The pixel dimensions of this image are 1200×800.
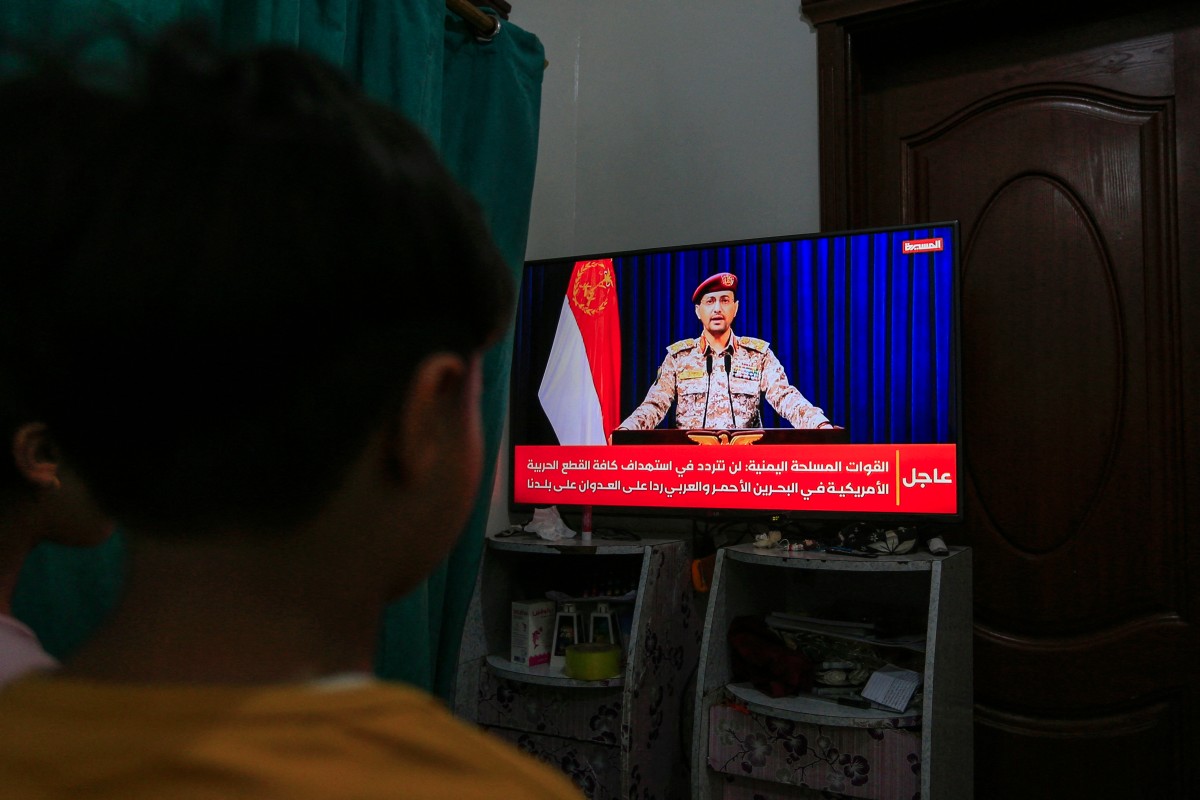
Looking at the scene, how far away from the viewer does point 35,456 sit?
64cm

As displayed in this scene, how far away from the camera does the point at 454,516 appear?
0.47 metres

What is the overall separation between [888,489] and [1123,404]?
27.3 inches

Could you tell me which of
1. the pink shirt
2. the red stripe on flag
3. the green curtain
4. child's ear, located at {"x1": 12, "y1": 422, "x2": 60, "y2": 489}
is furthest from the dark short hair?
the red stripe on flag

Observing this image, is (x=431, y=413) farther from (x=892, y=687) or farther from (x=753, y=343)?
(x=753, y=343)

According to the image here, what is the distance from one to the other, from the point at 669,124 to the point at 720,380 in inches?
39.6

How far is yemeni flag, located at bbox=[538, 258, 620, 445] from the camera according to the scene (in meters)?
2.38

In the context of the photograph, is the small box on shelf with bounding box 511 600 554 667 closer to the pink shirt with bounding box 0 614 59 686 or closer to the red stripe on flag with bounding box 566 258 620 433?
the red stripe on flag with bounding box 566 258 620 433

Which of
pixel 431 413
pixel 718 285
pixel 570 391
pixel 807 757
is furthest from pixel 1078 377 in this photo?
pixel 431 413

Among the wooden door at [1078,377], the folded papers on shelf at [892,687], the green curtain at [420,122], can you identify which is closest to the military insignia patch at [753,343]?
the wooden door at [1078,377]

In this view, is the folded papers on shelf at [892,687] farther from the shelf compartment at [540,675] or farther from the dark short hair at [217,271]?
the dark short hair at [217,271]

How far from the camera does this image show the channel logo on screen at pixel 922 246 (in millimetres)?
2043

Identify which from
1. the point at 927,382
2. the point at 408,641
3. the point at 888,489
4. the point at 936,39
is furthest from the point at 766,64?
the point at 408,641

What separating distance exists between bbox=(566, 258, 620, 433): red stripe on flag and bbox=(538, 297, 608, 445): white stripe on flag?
0.02 meters

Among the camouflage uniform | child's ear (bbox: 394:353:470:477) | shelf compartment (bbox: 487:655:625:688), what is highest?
the camouflage uniform
